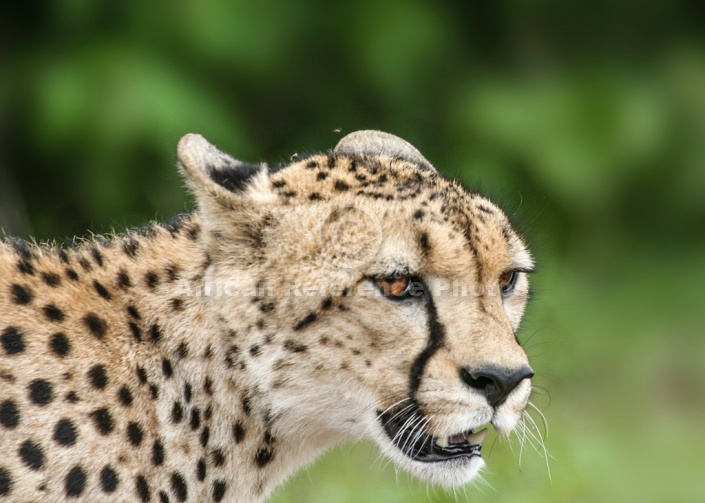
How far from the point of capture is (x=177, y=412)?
10.1 ft

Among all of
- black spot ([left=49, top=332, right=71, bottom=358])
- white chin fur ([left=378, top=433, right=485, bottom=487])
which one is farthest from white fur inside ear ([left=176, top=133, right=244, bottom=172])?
white chin fur ([left=378, top=433, right=485, bottom=487])

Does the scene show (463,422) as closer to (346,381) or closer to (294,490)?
(346,381)

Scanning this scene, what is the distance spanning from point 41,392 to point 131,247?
1.81ft

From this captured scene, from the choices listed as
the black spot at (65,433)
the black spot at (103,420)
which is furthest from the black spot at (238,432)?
the black spot at (65,433)

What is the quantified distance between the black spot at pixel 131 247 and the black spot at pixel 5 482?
729mm

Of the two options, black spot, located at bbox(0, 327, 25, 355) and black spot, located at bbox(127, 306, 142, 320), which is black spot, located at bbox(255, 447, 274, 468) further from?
black spot, located at bbox(0, 327, 25, 355)

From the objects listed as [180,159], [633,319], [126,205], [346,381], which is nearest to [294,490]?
[346,381]

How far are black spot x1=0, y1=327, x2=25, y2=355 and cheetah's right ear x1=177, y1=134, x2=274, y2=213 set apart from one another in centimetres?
59

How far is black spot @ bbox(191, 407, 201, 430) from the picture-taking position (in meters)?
3.09

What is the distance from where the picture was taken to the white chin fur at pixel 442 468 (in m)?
3.16

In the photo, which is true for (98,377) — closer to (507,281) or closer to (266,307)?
(266,307)

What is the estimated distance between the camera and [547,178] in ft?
23.2

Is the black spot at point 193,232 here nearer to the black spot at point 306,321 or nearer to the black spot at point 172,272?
the black spot at point 172,272

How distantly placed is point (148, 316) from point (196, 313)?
0.45 ft
